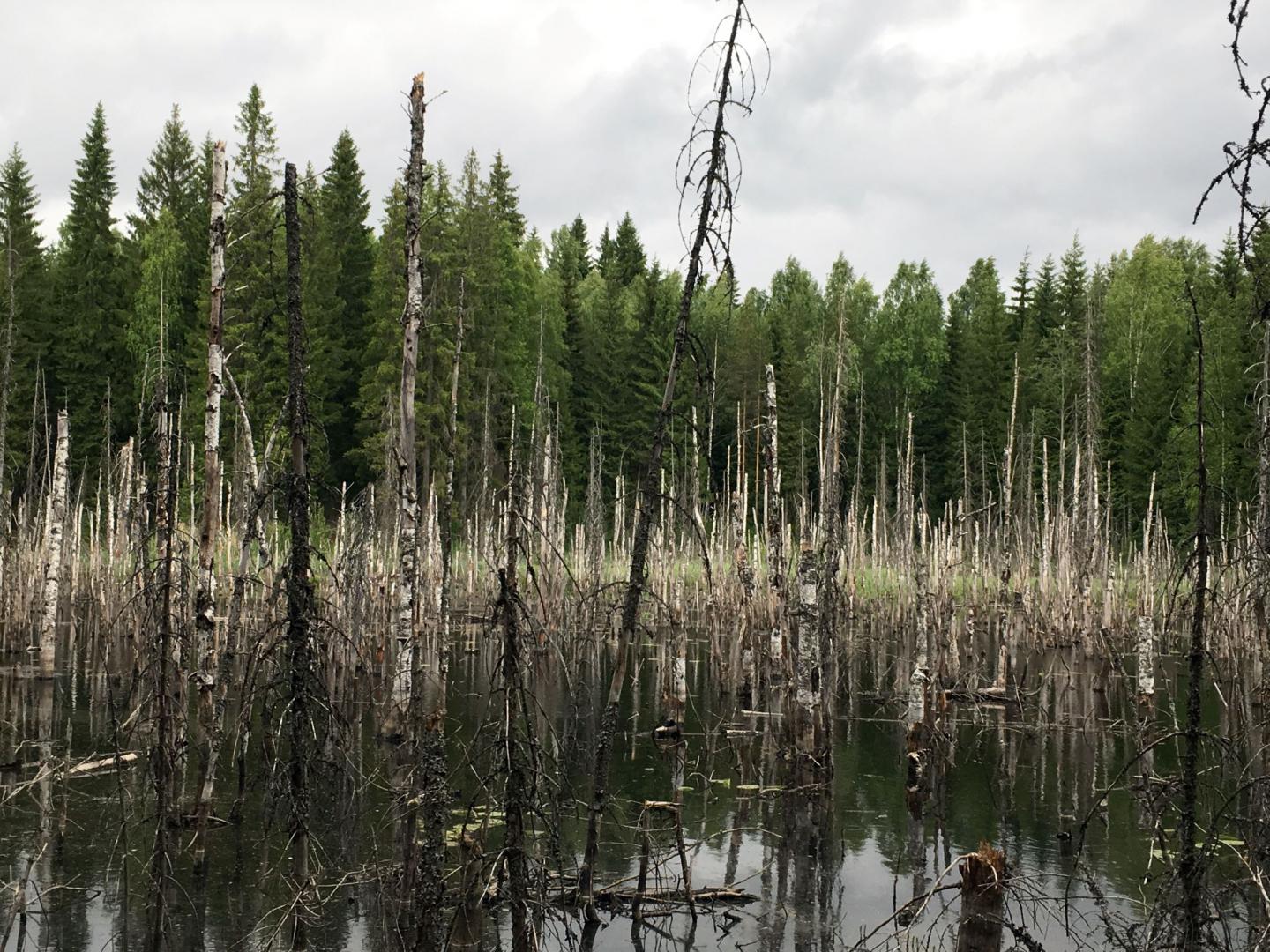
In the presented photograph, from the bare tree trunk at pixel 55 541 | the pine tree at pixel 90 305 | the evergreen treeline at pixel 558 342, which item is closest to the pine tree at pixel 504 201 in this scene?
the evergreen treeline at pixel 558 342

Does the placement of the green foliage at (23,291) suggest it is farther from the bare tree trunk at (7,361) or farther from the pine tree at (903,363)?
the pine tree at (903,363)

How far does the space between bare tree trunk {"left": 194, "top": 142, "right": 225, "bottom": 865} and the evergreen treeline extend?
77.7ft

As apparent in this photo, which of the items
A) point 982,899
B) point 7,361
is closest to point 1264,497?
point 982,899

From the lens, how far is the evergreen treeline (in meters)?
38.5

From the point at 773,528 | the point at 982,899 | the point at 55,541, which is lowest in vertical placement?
the point at 982,899

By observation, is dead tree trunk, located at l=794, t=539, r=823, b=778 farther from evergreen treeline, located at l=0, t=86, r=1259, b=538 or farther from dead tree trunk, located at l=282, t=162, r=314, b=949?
evergreen treeline, located at l=0, t=86, r=1259, b=538

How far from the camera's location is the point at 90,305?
1769 inches

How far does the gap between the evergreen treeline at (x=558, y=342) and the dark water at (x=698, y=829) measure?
19932 millimetres

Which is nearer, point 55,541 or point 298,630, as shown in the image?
point 298,630

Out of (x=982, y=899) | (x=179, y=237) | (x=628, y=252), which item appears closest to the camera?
(x=982, y=899)

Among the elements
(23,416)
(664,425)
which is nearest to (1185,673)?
(664,425)

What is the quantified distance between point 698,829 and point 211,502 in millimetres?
5133

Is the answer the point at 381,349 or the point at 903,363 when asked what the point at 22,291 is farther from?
the point at 903,363

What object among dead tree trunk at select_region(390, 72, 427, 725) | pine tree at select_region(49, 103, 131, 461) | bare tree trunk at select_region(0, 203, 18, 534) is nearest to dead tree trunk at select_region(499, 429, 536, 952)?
dead tree trunk at select_region(390, 72, 427, 725)
